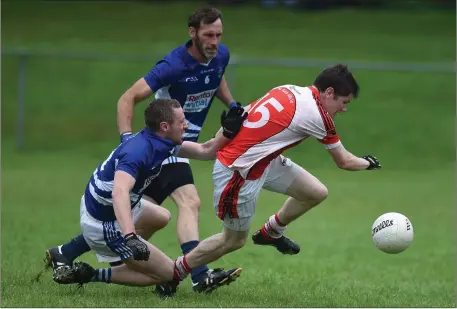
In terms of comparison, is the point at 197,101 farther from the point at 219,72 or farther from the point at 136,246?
the point at 136,246

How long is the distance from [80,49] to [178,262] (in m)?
21.0

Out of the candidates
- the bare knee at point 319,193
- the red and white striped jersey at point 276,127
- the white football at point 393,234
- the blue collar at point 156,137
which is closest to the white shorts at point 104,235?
the blue collar at point 156,137

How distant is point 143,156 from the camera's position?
285 inches

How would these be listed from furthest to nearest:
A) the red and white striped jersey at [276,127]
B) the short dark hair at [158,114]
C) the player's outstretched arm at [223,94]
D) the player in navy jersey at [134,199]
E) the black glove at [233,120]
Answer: the player's outstretched arm at [223,94] < the black glove at [233,120] < the red and white striped jersey at [276,127] < the short dark hair at [158,114] < the player in navy jersey at [134,199]

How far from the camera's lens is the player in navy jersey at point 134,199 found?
23.1ft

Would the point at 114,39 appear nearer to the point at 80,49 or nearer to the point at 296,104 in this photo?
the point at 80,49

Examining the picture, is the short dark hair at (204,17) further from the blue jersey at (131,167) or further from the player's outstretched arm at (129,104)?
the blue jersey at (131,167)

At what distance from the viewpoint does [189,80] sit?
8.91 meters

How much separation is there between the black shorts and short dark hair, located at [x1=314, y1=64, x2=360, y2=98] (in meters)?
1.70

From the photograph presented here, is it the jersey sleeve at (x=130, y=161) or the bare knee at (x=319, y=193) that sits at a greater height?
the jersey sleeve at (x=130, y=161)

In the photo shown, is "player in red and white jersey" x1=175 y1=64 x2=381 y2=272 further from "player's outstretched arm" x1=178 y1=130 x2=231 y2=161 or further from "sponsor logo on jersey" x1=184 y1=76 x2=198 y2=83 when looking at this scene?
"sponsor logo on jersey" x1=184 y1=76 x2=198 y2=83

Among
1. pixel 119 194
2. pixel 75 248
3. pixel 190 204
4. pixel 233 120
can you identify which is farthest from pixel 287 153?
pixel 119 194

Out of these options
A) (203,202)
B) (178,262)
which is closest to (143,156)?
(178,262)

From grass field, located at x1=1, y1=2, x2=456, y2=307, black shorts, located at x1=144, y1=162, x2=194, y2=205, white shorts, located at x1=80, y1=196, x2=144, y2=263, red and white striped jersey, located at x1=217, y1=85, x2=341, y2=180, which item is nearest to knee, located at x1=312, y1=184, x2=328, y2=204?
red and white striped jersey, located at x1=217, y1=85, x2=341, y2=180
